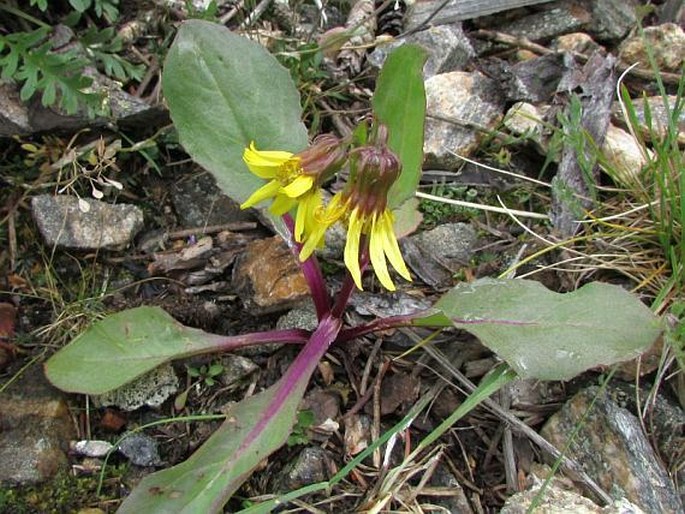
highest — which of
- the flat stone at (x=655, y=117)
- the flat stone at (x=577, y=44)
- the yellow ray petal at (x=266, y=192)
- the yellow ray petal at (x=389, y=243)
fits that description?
the yellow ray petal at (x=266, y=192)

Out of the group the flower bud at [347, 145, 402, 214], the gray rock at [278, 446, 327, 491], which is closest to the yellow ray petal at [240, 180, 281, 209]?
the flower bud at [347, 145, 402, 214]

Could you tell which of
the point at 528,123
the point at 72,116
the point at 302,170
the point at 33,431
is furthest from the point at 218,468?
the point at 528,123

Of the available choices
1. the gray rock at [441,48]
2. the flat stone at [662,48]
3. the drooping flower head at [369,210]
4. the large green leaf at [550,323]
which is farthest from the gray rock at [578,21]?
the drooping flower head at [369,210]

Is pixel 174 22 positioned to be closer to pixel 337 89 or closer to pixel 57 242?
pixel 337 89

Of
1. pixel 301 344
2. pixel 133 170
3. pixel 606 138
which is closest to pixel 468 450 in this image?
pixel 301 344

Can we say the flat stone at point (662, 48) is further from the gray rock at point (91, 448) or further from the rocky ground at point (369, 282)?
the gray rock at point (91, 448)
